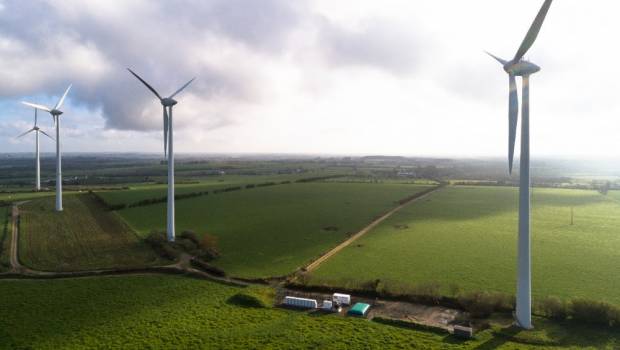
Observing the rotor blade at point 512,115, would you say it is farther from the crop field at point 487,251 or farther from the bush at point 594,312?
the crop field at point 487,251

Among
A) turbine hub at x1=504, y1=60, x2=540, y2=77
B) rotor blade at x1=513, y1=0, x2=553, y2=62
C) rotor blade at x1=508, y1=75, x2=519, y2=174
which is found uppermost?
rotor blade at x1=513, y1=0, x2=553, y2=62

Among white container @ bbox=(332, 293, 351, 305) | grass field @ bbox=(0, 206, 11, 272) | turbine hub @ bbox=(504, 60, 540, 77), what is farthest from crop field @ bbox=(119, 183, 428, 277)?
turbine hub @ bbox=(504, 60, 540, 77)

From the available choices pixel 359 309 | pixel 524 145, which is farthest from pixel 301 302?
pixel 524 145

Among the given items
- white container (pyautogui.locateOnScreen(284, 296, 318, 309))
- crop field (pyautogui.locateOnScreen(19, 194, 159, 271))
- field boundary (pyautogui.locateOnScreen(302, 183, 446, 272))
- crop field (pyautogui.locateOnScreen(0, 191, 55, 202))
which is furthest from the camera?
crop field (pyautogui.locateOnScreen(0, 191, 55, 202))

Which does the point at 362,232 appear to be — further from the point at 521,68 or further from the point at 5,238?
the point at 5,238

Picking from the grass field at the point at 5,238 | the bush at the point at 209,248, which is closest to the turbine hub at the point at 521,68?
the bush at the point at 209,248

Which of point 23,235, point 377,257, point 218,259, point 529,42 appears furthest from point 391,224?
point 23,235

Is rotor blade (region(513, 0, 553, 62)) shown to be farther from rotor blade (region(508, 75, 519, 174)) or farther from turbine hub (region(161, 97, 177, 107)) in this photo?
turbine hub (region(161, 97, 177, 107))

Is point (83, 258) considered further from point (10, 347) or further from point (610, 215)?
point (610, 215)
